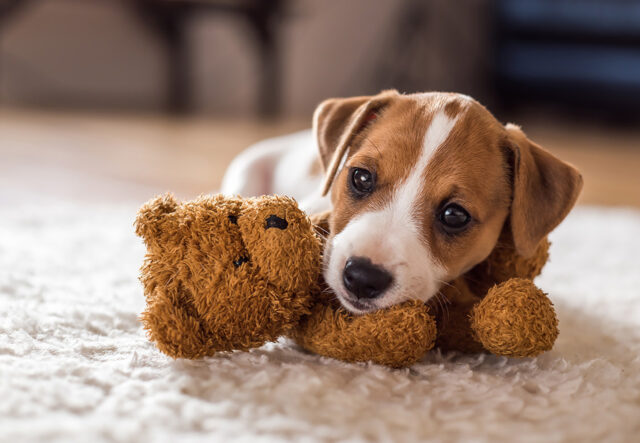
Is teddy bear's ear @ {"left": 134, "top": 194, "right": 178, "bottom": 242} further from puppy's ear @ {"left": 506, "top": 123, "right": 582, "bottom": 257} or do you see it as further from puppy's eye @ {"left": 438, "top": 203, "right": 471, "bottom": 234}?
puppy's ear @ {"left": 506, "top": 123, "right": 582, "bottom": 257}

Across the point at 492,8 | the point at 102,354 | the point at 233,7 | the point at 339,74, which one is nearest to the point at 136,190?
Answer: the point at 102,354

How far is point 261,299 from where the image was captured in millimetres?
1475

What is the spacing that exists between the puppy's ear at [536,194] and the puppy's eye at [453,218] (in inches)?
6.7

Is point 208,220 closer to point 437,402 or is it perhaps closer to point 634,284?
point 437,402

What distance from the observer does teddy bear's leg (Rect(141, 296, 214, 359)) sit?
1.42 m

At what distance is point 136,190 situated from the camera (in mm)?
3855

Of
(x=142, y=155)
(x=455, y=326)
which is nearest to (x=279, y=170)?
(x=455, y=326)

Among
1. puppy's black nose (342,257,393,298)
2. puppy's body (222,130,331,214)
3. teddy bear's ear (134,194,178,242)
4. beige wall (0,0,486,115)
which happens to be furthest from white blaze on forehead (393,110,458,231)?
beige wall (0,0,486,115)

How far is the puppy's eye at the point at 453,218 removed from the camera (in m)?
1.71

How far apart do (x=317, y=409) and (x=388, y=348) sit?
0.26m

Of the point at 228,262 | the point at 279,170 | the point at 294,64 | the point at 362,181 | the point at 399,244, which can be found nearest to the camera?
the point at 228,262

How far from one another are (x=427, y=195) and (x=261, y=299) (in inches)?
19.8

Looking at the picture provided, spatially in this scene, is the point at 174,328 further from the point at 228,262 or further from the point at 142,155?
the point at 142,155

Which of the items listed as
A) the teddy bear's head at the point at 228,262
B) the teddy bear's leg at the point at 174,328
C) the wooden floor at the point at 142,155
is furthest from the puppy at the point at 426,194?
the wooden floor at the point at 142,155
